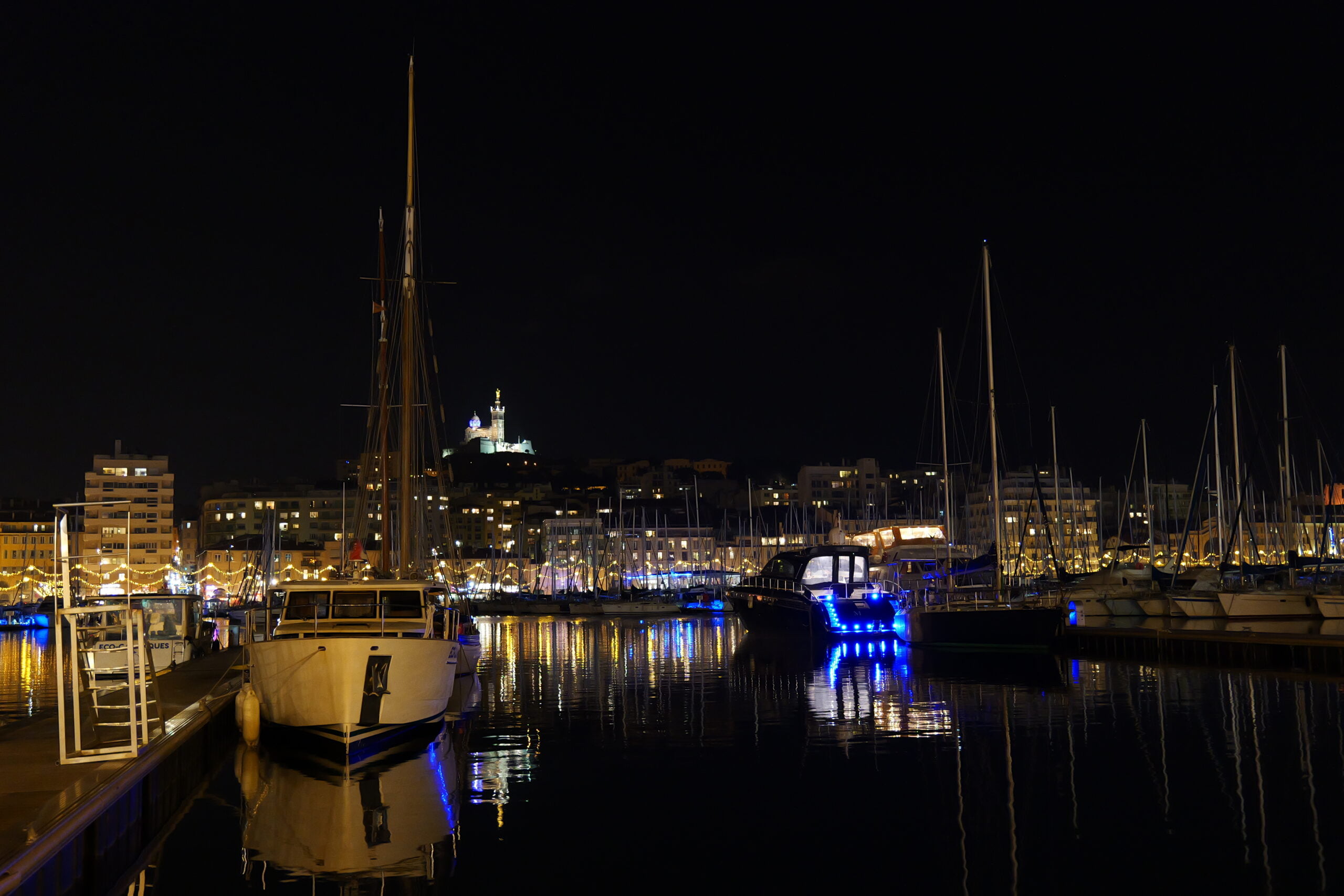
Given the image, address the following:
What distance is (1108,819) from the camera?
619 inches

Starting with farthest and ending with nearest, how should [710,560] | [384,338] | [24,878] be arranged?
[710,560], [384,338], [24,878]

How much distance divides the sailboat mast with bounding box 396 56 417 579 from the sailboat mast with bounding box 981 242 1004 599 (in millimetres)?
19433

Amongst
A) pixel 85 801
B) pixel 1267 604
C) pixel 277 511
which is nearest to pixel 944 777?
pixel 85 801

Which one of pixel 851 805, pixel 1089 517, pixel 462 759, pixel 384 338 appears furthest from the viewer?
pixel 1089 517

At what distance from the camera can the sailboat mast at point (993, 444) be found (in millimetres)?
41531

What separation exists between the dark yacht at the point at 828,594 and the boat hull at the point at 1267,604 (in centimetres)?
1295

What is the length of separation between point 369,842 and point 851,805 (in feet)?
21.0

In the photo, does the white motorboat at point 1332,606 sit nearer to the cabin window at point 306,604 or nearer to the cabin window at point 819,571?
the cabin window at point 819,571

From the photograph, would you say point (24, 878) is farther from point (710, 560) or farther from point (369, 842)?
point (710, 560)

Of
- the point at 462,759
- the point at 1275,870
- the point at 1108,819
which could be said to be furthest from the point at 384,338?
the point at 1275,870

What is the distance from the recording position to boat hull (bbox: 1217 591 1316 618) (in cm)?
4453

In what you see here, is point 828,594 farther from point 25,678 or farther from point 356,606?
point 356,606

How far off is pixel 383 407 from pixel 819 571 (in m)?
28.0

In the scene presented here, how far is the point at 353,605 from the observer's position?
23.1 meters
